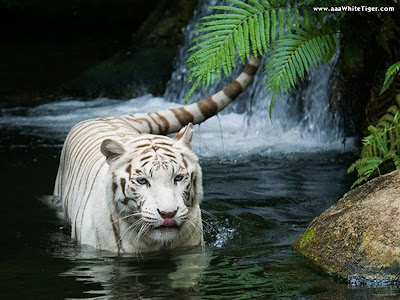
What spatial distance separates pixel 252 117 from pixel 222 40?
3.89 m

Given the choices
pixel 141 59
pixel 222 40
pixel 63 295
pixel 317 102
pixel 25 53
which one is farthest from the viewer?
pixel 25 53

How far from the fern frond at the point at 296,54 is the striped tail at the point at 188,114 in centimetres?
34

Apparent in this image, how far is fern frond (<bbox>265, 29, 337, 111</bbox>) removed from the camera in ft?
21.1

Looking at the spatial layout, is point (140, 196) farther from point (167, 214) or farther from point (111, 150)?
point (111, 150)

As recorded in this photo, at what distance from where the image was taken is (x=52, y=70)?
13898 mm

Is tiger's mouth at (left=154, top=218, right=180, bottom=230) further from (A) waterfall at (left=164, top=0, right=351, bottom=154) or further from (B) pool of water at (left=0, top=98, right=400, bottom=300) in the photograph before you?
(A) waterfall at (left=164, top=0, right=351, bottom=154)

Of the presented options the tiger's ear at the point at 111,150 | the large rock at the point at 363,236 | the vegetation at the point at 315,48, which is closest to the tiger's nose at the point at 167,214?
the tiger's ear at the point at 111,150

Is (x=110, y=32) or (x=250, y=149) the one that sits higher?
(x=110, y=32)

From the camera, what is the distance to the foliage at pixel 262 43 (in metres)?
6.31

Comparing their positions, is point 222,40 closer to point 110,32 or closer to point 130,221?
point 130,221

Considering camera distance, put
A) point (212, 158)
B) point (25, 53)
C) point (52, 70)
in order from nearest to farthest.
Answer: point (212, 158)
point (52, 70)
point (25, 53)

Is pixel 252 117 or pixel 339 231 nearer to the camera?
pixel 339 231

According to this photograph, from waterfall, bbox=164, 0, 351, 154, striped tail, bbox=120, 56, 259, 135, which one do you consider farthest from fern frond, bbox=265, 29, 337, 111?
waterfall, bbox=164, 0, 351, 154

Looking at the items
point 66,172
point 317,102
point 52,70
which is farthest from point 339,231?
point 52,70
